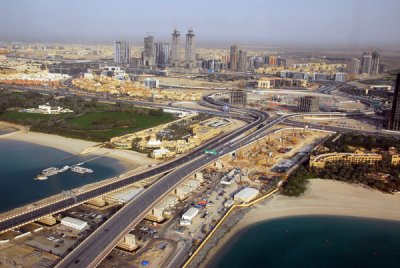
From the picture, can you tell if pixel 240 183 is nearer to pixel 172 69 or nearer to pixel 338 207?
pixel 338 207

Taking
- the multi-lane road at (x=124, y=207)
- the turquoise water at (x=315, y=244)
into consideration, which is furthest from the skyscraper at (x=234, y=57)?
the turquoise water at (x=315, y=244)

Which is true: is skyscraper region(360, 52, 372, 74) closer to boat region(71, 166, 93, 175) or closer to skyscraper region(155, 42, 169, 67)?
skyscraper region(155, 42, 169, 67)

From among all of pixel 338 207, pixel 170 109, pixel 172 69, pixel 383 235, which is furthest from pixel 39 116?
pixel 172 69

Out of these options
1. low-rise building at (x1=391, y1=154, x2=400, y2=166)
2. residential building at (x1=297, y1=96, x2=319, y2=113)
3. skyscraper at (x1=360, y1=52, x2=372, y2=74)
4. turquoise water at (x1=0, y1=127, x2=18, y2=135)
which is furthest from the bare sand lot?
skyscraper at (x1=360, y1=52, x2=372, y2=74)

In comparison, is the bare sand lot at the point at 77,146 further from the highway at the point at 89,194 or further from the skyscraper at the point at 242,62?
the skyscraper at the point at 242,62

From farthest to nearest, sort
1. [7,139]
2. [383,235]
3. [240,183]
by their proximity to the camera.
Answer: [7,139], [240,183], [383,235]

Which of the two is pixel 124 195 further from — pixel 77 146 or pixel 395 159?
pixel 395 159

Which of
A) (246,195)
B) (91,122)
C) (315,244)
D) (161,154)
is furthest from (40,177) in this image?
(315,244)
